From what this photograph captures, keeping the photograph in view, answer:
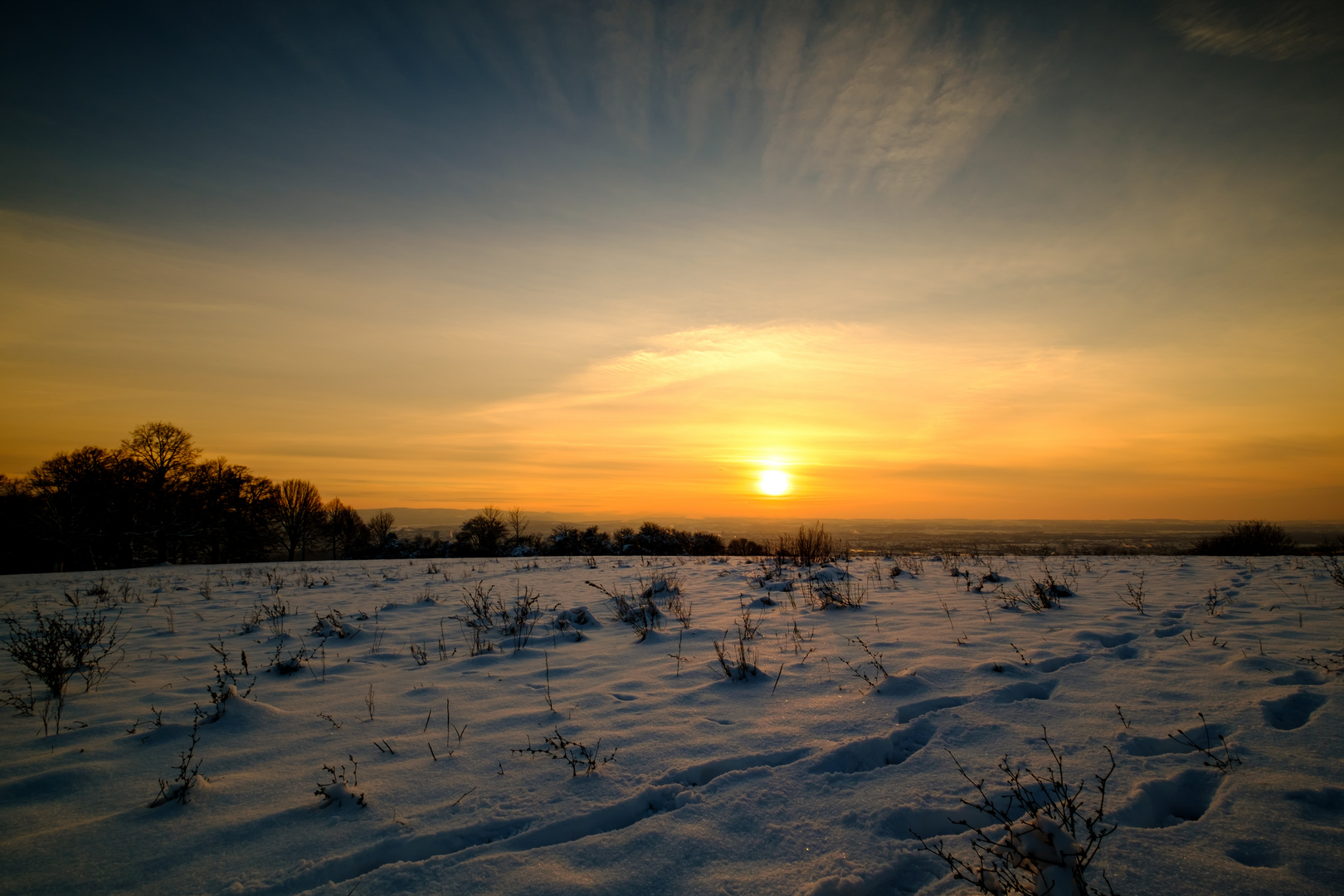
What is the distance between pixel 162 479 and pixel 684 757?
41.1m

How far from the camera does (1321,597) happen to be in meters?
6.13

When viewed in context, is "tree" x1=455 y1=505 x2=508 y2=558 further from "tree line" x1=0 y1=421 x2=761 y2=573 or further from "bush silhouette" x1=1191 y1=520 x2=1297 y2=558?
"bush silhouette" x1=1191 y1=520 x2=1297 y2=558

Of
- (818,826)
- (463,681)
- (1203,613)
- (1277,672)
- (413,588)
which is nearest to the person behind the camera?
(818,826)

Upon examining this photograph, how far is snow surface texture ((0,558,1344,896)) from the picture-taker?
6.61 feet

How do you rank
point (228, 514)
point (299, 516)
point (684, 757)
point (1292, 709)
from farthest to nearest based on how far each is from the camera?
1. point (299, 516)
2. point (228, 514)
3. point (1292, 709)
4. point (684, 757)

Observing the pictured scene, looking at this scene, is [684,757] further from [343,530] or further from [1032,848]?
[343,530]

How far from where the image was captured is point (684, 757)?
112 inches

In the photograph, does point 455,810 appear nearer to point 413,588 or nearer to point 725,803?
point 725,803

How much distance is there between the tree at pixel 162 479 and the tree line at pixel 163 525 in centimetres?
5

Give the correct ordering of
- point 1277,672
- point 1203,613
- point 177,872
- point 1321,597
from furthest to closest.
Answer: point 1321,597 → point 1203,613 → point 1277,672 → point 177,872

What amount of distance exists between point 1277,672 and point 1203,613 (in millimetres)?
2373

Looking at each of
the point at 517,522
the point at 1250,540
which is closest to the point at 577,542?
the point at 517,522

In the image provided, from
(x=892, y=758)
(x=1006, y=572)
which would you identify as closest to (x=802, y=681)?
(x=892, y=758)

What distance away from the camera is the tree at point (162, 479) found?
95.6 ft
